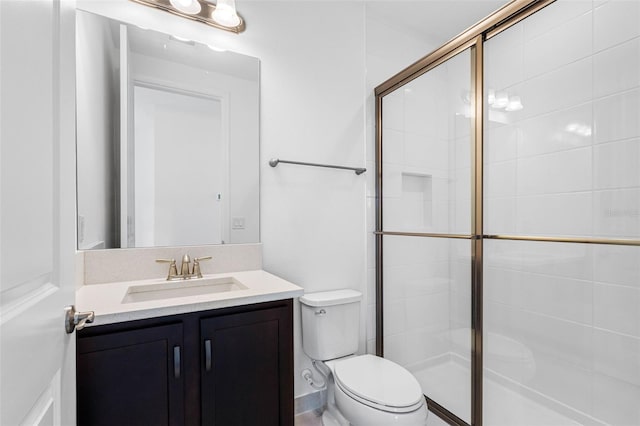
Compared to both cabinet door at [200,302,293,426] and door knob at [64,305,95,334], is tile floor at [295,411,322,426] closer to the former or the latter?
cabinet door at [200,302,293,426]

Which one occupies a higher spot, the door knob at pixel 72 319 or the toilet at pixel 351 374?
the door knob at pixel 72 319

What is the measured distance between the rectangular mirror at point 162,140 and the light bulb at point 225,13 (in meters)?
0.14

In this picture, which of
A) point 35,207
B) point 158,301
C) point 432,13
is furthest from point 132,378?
point 432,13

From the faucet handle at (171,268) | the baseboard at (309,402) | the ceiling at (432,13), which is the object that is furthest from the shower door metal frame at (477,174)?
the faucet handle at (171,268)

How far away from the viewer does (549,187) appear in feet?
4.72

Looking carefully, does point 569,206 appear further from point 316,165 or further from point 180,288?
point 180,288

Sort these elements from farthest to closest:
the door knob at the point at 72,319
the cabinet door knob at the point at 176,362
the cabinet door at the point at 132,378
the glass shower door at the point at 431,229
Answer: the glass shower door at the point at 431,229
the cabinet door knob at the point at 176,362
the cabinet door at the point at 132,378
the door knob at the point at 72,319

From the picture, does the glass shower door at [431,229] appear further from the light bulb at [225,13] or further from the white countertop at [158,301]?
the light bulb at [225,13]

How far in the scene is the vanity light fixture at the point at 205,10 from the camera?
143 centimetres

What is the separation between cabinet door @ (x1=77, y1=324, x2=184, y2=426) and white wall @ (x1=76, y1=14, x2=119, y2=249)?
1.74 feet

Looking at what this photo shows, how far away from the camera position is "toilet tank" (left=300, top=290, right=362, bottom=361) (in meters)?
1.63

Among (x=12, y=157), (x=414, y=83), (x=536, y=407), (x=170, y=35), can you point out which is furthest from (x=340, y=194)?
(x=12, y=157)

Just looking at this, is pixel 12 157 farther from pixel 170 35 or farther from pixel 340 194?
pixel 340 194

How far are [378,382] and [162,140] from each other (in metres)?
1.47
